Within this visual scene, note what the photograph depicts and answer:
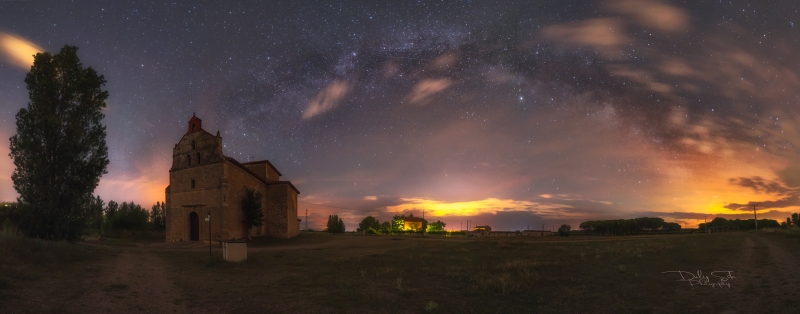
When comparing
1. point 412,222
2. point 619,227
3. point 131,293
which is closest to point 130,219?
point 131,293

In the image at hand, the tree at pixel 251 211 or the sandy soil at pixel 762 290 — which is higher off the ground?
the tree at pixel 251 211

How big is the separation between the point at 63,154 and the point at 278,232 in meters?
30.7

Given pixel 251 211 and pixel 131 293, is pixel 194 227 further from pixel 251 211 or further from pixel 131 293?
pixel 131 293

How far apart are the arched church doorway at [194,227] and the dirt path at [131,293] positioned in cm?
2756

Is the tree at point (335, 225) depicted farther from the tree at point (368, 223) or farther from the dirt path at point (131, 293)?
the dirt path at point (131, 293)

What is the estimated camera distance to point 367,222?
126562mm

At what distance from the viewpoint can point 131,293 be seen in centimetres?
1291

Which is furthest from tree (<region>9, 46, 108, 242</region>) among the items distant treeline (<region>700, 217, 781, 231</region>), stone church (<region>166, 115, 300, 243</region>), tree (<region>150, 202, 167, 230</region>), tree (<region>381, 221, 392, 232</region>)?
distant treeline (<region>700, 217, 781, 231</region>)

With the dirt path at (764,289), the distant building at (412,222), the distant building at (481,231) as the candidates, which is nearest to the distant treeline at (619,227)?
the distant building at (481,231)

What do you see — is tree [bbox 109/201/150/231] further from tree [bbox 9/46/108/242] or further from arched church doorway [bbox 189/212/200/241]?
tree [bbox 9/46/108/242]

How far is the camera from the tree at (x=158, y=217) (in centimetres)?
6844

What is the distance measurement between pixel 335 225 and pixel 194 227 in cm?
6170

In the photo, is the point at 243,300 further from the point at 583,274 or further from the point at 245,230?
the point at 245,230

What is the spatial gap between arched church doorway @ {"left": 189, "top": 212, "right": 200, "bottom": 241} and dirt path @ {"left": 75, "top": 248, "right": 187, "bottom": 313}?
1085 inches
